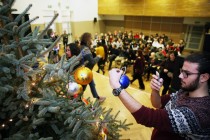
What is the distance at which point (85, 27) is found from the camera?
14.7m

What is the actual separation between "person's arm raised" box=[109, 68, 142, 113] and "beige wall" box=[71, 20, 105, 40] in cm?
1307

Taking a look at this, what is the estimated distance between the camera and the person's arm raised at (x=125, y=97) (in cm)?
117

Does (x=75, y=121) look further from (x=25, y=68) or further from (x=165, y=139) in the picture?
(x=165, y=139)

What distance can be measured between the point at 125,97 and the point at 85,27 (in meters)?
14.2

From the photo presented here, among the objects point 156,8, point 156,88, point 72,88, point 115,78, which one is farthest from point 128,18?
point 115,78

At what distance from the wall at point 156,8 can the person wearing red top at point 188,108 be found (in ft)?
33.7

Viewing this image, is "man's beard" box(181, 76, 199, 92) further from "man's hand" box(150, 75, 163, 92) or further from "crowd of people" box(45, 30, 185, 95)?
"crowd of people" box(45, 30, 185, 95)

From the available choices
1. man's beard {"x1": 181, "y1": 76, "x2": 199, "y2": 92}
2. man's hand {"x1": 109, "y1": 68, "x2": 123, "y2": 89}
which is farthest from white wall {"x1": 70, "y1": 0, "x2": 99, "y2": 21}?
man's beard {"x1": 181, "y1": 76, "x2": 199, "y2": 92}

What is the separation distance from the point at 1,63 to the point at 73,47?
2413 millimetres

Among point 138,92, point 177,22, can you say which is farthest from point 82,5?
point 138,92

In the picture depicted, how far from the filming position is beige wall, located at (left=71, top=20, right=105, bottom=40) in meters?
14.1

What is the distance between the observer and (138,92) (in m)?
5.47

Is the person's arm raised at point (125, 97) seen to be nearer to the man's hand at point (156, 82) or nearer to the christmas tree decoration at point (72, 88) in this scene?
the man's hand at point (156, 82)

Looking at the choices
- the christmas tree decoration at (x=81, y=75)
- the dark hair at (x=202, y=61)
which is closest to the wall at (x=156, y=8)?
the christmas tree decoration at (x=81, y=75)
